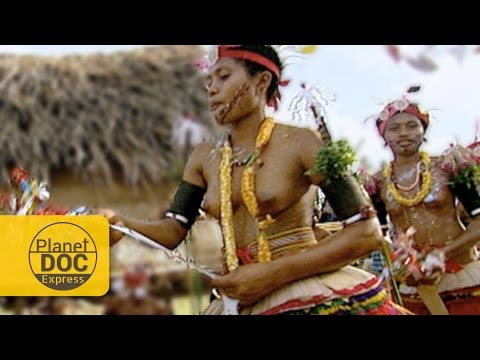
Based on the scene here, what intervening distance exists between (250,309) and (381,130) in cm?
161

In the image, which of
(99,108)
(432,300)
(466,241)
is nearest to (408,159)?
(466,241)

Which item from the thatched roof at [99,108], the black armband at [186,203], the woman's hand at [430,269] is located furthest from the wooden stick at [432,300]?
the thatched roof at [99,108]

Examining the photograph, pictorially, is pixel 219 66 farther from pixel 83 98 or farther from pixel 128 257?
pixel 83 98

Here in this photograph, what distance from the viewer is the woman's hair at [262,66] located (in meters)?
3.44

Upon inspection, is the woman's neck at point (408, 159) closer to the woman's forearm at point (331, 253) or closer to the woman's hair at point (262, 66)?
the woman's hair at point (262, 66)

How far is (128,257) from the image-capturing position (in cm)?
453

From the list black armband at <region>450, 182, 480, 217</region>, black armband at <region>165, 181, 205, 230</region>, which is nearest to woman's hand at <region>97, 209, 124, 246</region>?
black armband at <region>165, 181, 205, 230</region>

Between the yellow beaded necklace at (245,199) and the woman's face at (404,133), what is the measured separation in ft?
4.41

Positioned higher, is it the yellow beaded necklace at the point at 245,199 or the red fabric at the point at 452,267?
the red fabric at the point at 452,267

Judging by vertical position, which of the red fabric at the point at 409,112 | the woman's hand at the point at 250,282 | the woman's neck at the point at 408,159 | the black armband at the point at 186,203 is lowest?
the woman's hand at the point at 250,282

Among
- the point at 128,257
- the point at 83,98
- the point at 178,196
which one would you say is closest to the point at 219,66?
the point at 178,196

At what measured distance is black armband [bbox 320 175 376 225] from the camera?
3.26 metres

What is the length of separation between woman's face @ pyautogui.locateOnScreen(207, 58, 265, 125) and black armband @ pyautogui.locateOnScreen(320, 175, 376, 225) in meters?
0.36

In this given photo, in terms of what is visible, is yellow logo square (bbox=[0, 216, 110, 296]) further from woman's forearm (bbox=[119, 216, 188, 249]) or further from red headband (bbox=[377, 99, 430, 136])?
red headband (bbox=[377, 99, 430, 136])
